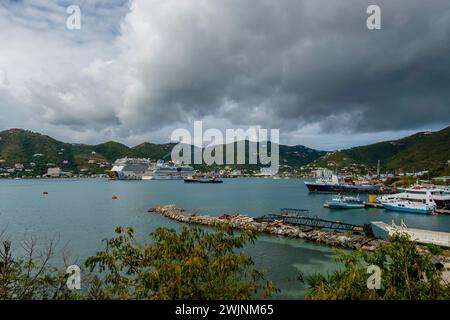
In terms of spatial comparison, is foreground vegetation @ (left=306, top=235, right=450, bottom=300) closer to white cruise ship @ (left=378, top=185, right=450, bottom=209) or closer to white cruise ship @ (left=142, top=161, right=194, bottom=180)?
white cruise ship @ (left=378, top=185, right=450, bottom=209)

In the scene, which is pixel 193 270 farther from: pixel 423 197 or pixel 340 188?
pixel 340 188

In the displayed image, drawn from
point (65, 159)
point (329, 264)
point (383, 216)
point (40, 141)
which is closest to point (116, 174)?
point (65, 159)

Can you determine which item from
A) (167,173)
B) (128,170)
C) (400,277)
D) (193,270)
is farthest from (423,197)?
(128,170)

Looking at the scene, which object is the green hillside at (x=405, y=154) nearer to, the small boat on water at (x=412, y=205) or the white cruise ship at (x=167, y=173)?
the small boat on water at (x=412, y=205)

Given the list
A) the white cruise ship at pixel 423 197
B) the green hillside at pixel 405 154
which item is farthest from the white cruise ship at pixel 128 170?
the green hillside at pixel 405 154

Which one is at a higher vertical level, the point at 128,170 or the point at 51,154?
the point at 51,154

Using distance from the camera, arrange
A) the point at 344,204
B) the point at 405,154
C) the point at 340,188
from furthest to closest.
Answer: the point at 405,154 < the point at 340,188 < the point at 344,204
